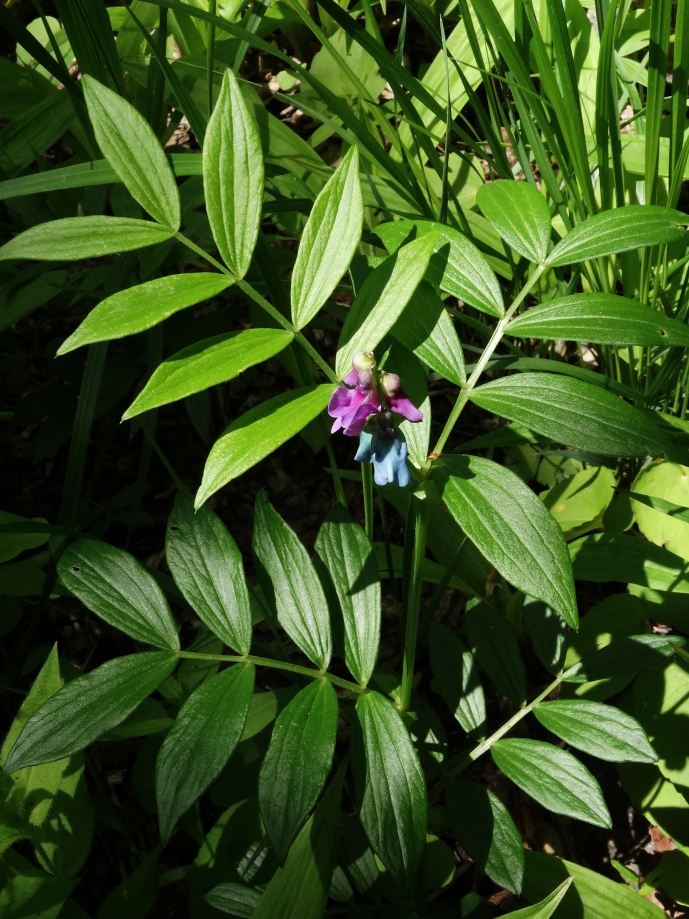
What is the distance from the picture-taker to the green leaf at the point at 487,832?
102 cm

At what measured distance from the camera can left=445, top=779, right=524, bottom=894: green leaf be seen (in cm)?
102

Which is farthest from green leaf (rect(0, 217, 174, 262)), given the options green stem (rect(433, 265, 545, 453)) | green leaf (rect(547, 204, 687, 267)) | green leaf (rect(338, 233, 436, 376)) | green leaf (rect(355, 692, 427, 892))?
green leaf (rect(355, 692, 427, 892))

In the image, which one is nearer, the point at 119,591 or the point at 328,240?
the point at 328,240

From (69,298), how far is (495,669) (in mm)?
1235

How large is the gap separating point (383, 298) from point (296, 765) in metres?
0.52

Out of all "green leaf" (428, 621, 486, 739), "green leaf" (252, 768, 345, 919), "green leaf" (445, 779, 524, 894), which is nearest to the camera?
"green leaf" (252, 768, 345, 919)

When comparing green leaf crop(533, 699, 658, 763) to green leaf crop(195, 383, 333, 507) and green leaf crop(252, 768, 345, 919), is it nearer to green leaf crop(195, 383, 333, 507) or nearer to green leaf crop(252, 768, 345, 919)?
green leaf crop(252, 768, 345, 919)

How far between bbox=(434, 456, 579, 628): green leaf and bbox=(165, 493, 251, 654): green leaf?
35 cm

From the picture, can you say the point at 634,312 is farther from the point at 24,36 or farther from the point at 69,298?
the point at 69,298

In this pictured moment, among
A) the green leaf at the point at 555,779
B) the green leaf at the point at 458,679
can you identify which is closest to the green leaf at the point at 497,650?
the green leaf at the point at 458,679

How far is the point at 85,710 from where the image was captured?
87 centimetres

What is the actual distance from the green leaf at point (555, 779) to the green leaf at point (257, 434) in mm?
596

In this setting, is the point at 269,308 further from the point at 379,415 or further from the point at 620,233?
the point at 620,233

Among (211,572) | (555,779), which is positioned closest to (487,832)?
(555,779)
